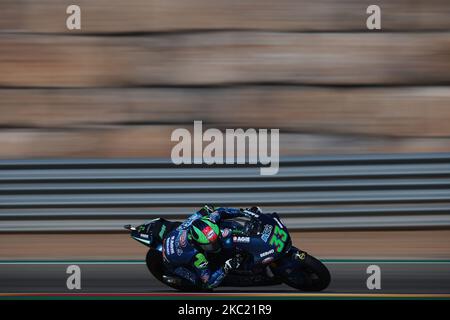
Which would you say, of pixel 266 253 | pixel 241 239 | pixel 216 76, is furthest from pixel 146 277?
pixel 216 76

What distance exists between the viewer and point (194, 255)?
19.8 feet

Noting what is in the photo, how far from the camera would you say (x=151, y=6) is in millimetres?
7301

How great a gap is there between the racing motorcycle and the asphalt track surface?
155 mm

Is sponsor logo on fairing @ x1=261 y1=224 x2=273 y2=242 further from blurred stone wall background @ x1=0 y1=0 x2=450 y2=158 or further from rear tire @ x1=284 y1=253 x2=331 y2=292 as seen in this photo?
blurred stone wall background @ x1=0 y1=0 x2=450 y2=158

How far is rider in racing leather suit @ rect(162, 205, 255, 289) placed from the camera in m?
5.96

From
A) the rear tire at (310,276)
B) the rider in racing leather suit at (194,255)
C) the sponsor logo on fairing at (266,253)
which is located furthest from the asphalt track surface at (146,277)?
the sponsor logo on fairing at (266,253)

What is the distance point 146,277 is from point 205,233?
115cm

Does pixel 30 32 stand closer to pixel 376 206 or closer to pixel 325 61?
pixel 325 61

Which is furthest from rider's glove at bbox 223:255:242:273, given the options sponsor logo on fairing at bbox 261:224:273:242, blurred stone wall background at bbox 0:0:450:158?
blurred stone wall background at bbox 0:0:450:158

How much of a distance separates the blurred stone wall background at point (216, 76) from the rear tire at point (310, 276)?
1.43m

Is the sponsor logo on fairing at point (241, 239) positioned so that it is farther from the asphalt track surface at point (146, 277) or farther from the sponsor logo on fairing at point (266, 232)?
the asphalt track surface at point (146, 277)

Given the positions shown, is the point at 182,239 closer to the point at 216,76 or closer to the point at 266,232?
the point at 266,232

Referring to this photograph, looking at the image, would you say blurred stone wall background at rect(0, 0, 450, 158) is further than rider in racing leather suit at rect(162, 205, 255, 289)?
Yes

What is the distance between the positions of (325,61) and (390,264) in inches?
72.4
